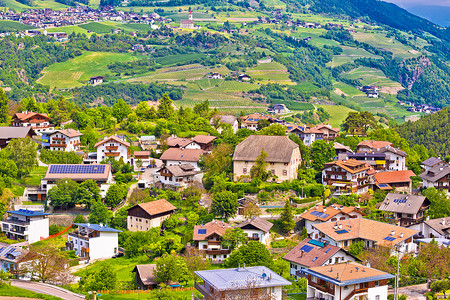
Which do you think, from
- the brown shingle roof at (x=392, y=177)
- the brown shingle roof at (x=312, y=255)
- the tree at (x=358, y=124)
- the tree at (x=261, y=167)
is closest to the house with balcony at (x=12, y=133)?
the tree at (x=261, y=167)

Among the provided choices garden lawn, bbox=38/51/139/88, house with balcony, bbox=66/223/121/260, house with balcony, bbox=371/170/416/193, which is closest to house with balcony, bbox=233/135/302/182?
house with balcony, bbox=371/170/416/193

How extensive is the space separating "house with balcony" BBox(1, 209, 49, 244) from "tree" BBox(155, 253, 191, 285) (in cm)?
1745

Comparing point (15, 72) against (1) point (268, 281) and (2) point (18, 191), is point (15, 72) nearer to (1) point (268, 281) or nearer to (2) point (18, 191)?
(2) point (18, 191)

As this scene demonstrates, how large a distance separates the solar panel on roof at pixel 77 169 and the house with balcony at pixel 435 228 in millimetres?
30036

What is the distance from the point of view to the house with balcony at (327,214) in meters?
50.2

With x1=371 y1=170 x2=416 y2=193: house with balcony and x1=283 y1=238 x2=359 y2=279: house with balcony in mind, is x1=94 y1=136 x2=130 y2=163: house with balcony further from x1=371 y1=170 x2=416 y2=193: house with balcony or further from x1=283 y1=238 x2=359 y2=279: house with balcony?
x1=283 y1=238 x2=359 y2=279: house with balcony

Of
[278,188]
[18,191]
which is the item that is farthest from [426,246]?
[18,191]

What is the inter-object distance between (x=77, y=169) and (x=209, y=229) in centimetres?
1815

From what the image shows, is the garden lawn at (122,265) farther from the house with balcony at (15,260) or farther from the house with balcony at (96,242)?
the house with balcony at (15,260)

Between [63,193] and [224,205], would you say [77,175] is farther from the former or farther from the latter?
[224,205]

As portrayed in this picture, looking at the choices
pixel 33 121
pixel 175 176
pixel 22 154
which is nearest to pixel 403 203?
pixel 175 176

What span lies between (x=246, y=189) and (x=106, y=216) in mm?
12865

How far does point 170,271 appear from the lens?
131 feet

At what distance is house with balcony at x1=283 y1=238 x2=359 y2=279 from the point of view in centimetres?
4244
